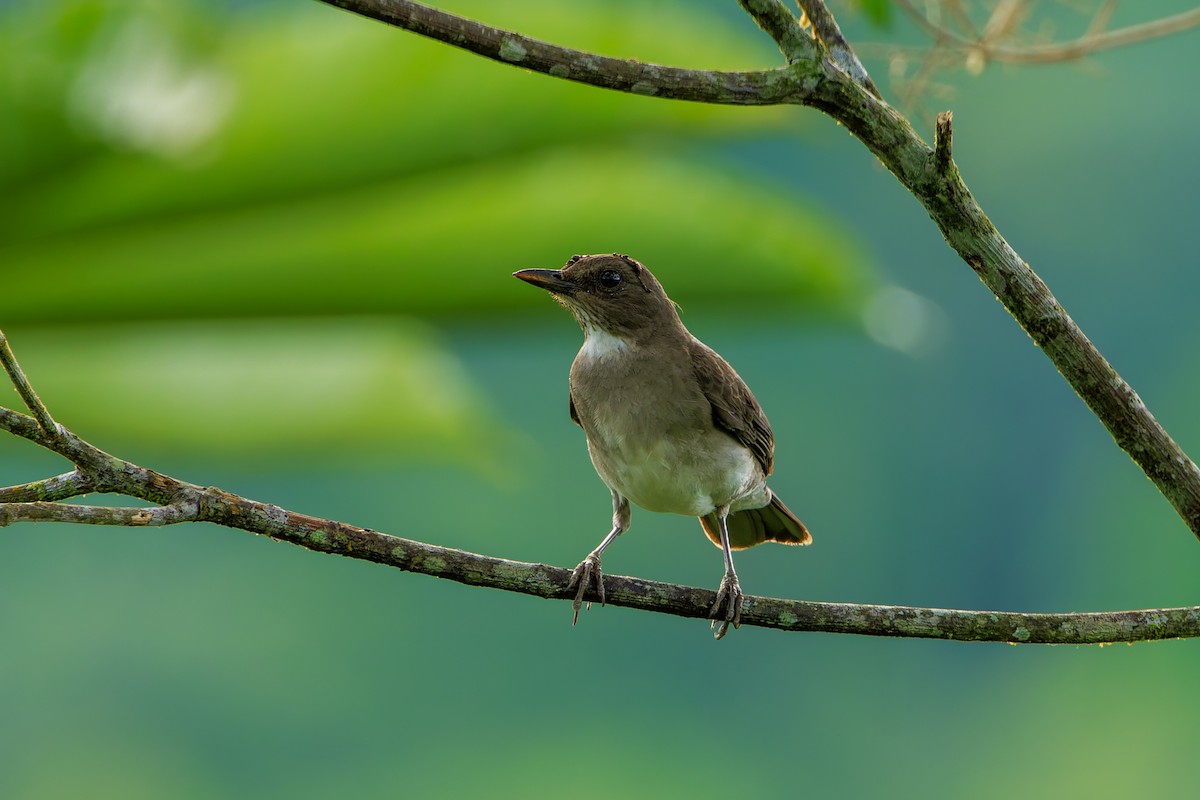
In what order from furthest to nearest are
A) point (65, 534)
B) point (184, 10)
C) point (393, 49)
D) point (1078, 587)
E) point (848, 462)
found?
point (1078, 587) → point (848, 462) → point (65, 534) → point (393, 49) → point (184, 10)

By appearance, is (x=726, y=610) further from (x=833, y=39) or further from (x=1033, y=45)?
(x=1033, y=45)

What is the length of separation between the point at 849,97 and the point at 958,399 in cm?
2987

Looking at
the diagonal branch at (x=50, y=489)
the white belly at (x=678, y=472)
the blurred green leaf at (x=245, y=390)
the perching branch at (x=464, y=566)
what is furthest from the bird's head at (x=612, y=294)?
the blurred green leaf at (x=245, y=390)

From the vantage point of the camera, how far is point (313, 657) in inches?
1067

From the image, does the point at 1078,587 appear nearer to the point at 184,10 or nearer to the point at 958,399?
the point at 958,399

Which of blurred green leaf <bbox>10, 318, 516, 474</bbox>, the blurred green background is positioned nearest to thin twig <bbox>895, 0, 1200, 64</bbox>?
the blurred green background

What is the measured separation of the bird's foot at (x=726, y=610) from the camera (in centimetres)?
212

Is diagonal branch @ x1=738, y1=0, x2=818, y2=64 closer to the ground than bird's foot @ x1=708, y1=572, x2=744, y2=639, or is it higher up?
higher up

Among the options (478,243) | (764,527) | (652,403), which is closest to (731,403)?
(652,403)

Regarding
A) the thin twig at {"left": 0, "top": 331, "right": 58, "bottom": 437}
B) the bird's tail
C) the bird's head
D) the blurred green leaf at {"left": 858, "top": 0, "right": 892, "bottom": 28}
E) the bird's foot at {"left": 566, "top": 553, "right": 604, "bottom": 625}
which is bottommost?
the thin twig at {"left": 0, "top": 331, "right": 58, "bottom": 437}

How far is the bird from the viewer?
9.43 feet

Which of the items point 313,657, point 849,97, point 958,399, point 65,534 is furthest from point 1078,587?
point 849,97

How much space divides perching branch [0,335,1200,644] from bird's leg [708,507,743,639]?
3 centimetres

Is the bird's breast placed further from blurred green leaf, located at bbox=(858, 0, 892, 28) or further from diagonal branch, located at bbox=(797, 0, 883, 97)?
diagonal branch, located at bbox=(797, 0, 883, 97)
